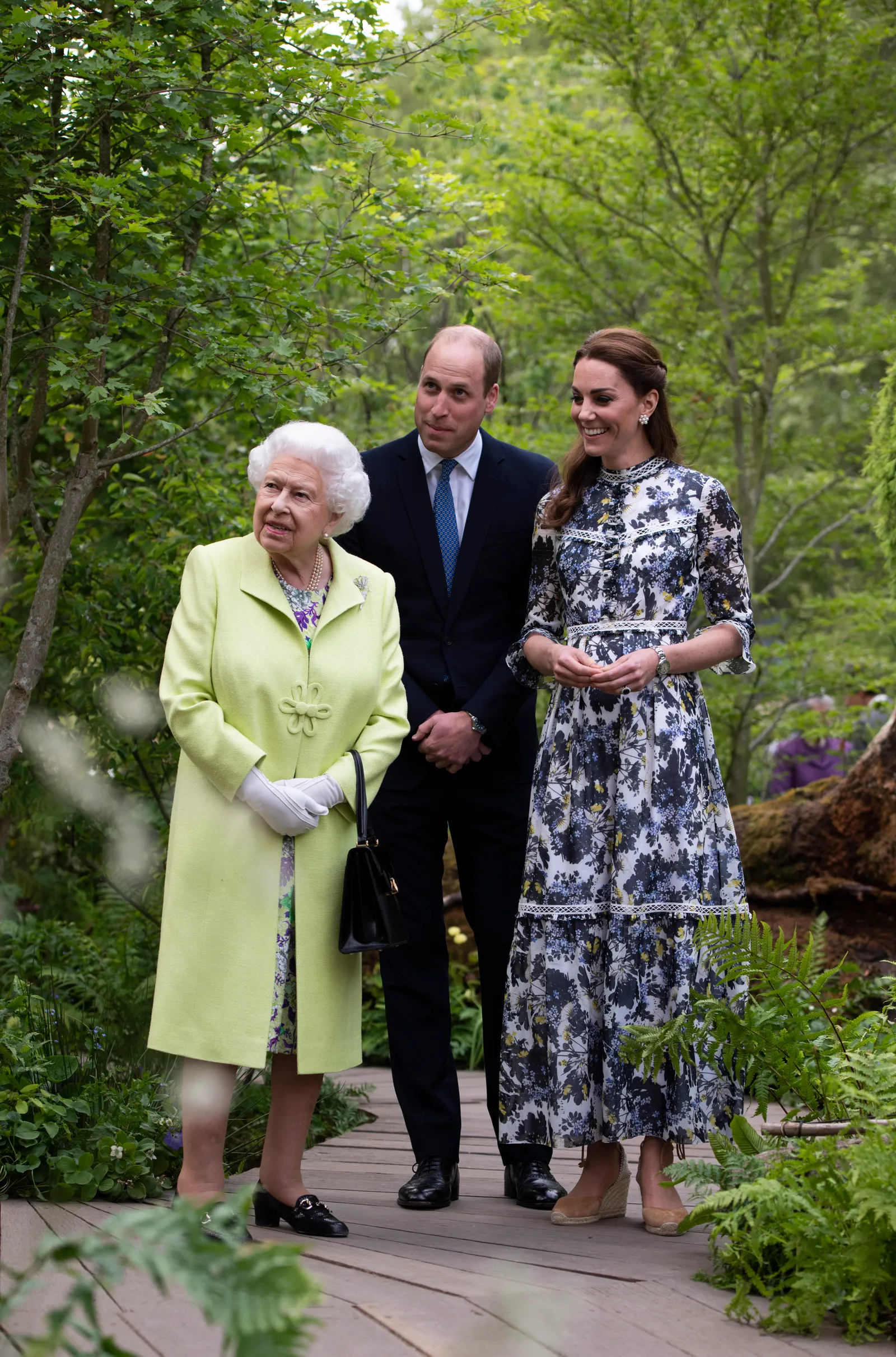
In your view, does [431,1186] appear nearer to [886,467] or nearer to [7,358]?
[7,358]

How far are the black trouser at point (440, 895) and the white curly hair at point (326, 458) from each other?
32.8 inches

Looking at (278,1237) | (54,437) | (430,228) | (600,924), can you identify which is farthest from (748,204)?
(278,1237)

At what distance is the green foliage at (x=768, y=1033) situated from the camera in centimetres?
311

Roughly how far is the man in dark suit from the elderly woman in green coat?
49cm

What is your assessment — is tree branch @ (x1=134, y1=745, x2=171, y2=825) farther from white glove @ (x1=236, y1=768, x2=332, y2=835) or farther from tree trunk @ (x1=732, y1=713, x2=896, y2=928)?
tree trunk @ (x1=732, y1=713, x2=896, y2=928)

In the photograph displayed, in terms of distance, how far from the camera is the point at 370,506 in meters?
4.02

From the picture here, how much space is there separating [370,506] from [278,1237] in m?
2.00

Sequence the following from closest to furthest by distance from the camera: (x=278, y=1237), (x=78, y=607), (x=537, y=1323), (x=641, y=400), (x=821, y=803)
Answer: (x=537, y=1323) → (x=278, y=1237) → (x=641, y=400) → (x=78, y=607) → (x=821, y=803)

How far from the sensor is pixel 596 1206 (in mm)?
3406

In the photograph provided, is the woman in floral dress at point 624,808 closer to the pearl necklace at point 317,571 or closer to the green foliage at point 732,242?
the pearl necklace at point 317,571

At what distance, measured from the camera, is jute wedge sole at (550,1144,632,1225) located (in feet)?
11.0

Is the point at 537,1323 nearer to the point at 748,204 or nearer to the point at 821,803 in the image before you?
the point at 821,803

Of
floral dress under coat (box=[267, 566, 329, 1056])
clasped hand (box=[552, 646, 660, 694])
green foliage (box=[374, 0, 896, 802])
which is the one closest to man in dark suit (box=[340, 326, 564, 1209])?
clasped hand (box=[552, 646, 660, 694])

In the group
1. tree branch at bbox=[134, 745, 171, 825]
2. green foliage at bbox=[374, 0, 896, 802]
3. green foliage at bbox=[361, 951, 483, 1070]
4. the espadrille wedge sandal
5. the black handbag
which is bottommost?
the espadrille wedge sandal
